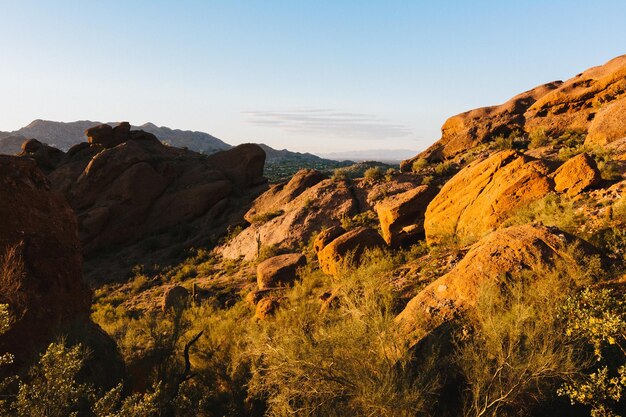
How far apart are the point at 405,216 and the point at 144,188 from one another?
76.4 feet

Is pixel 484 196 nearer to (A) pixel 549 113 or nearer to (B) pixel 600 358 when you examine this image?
(B) pixel 600 358

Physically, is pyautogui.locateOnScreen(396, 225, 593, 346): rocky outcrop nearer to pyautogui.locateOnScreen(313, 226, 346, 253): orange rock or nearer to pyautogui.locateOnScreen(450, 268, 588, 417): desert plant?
pyautogui.locateOnScreen(450, 268, 588, 417): desert plant

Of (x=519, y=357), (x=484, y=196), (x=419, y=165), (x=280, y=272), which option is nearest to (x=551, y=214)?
(x=484, y=196)

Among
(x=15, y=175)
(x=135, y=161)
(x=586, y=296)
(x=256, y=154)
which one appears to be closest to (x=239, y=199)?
(x=256, y=154)

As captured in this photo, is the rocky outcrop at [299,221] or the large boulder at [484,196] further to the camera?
the rocky outcrop at [299,221]

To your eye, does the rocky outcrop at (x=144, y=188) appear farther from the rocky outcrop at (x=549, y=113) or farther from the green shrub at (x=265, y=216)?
the rocky outcrop at (x=549, y=113)

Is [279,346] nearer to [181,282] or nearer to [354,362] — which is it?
[354,362]

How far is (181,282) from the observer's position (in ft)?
68.7

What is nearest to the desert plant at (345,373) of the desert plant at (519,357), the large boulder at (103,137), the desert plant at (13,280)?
the desert plant at (519,357)

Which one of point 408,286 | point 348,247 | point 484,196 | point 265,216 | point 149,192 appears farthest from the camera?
point 149,192

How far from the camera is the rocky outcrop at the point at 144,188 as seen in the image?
93.4 ft

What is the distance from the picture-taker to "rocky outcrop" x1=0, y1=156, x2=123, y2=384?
9.07 m

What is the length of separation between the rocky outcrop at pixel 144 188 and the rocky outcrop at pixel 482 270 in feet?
71.8

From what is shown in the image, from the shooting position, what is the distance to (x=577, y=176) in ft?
37.8
